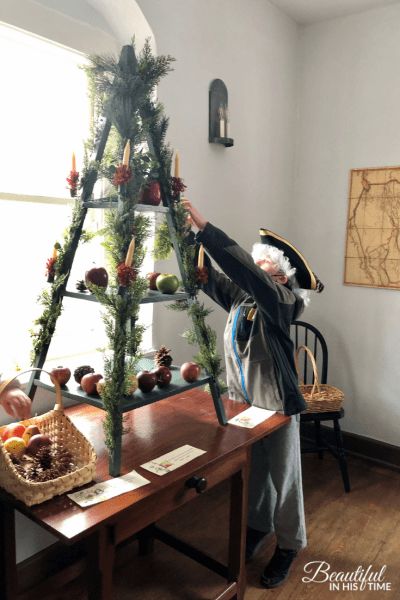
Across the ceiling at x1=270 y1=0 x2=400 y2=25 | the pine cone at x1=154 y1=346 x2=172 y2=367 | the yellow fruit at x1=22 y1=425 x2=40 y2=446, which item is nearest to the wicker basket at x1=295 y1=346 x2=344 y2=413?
the pine cone at x1=154 y1=346 x2=172 y2=367

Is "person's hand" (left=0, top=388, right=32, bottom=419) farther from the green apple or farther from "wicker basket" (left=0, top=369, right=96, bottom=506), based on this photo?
the green apple

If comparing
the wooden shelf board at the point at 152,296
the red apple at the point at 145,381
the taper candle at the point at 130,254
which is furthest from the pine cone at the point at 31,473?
the taper candle at the point at 130,254

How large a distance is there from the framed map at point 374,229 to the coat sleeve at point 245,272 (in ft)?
4.45

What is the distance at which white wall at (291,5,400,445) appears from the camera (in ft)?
10.0

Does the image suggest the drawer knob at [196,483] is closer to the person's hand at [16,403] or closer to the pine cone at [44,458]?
the pine cone at [44,458]

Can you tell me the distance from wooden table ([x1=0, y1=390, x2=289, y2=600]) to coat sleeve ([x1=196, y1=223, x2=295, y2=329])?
42 centimetres

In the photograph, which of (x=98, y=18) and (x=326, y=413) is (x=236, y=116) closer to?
(x=98, y=18)

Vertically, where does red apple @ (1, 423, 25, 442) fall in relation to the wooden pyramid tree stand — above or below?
below

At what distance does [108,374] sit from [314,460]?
222cm

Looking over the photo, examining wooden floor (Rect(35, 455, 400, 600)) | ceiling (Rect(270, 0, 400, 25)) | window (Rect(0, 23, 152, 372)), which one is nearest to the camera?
window (Rect(0, 23, 152, 372))

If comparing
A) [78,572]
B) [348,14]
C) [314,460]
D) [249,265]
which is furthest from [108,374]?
[348,14]

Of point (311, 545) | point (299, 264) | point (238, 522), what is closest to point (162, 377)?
point (238, 522)

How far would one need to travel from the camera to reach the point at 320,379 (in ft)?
11.3

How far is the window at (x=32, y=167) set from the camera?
1.88 m
